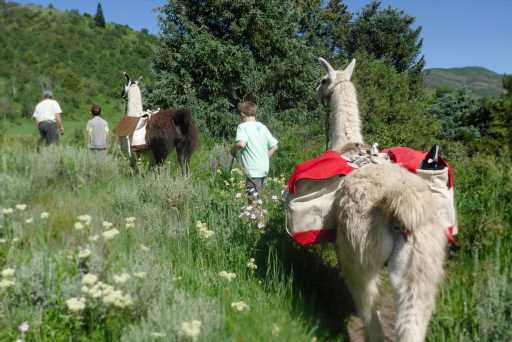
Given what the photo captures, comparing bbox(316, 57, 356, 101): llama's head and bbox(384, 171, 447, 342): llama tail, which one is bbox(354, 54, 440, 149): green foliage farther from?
bbox(384, 171, 447, 342): llama tail

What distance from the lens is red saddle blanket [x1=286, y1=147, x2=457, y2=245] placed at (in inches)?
139

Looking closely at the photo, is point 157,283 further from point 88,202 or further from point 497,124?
point 497,124

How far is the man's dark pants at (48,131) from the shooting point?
11641 mm

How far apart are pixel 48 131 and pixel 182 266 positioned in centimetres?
936

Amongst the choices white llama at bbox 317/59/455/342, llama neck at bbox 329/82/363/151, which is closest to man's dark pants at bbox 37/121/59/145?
llama neck at bbox 329/82/363/151

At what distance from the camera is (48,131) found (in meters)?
11.6

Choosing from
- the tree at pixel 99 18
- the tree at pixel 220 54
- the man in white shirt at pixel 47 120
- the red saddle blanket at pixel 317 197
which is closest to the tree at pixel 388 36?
the tree at pixel 220 54

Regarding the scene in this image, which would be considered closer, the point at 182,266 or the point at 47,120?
the point at 182,266

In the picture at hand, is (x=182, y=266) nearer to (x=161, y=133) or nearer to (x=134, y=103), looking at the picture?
(x=161, y=133)

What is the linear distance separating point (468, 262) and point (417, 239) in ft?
6.54

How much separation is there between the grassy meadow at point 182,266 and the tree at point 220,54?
8631 mm

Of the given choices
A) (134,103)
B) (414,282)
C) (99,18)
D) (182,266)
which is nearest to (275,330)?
(414,282)

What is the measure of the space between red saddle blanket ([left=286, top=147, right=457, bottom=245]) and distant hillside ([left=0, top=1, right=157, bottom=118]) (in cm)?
2686

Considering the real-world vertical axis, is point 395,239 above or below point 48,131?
below
